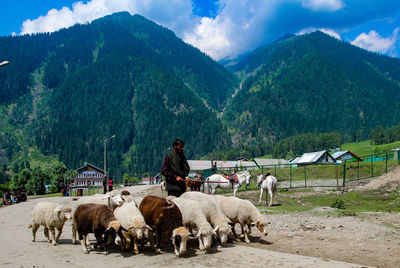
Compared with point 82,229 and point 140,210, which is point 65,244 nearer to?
point 82,229

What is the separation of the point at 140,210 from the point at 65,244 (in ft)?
10.4

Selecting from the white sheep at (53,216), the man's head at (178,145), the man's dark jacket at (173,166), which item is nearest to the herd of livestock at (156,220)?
the white sheep at (53,216)

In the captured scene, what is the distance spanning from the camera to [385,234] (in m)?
11.8

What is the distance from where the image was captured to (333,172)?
2251 inches

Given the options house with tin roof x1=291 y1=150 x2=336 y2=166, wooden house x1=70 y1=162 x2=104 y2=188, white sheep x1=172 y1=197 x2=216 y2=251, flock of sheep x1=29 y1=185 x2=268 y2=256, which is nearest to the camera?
flock of sheep x1=29 y1=185 x2=268 y2=256

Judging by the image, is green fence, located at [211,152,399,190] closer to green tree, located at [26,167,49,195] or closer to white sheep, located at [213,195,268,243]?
white sheep, located at [213,195,268,243]

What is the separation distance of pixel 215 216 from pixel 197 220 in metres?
0.77

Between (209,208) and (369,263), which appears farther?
(209,208)

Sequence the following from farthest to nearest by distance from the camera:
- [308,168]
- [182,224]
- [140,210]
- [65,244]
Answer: [308,168] < [65,244] < [140,210] < [182,224]

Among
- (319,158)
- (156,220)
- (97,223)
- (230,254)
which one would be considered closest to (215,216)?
(230,254)

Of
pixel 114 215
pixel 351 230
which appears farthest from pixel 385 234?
pixel 114 215

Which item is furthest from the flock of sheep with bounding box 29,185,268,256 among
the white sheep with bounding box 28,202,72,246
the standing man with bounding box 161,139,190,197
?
the standing man with bounding box 161,139,190,197

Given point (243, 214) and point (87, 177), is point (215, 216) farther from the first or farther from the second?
point (87, 177)

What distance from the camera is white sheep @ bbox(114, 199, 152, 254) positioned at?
32.1 ft
